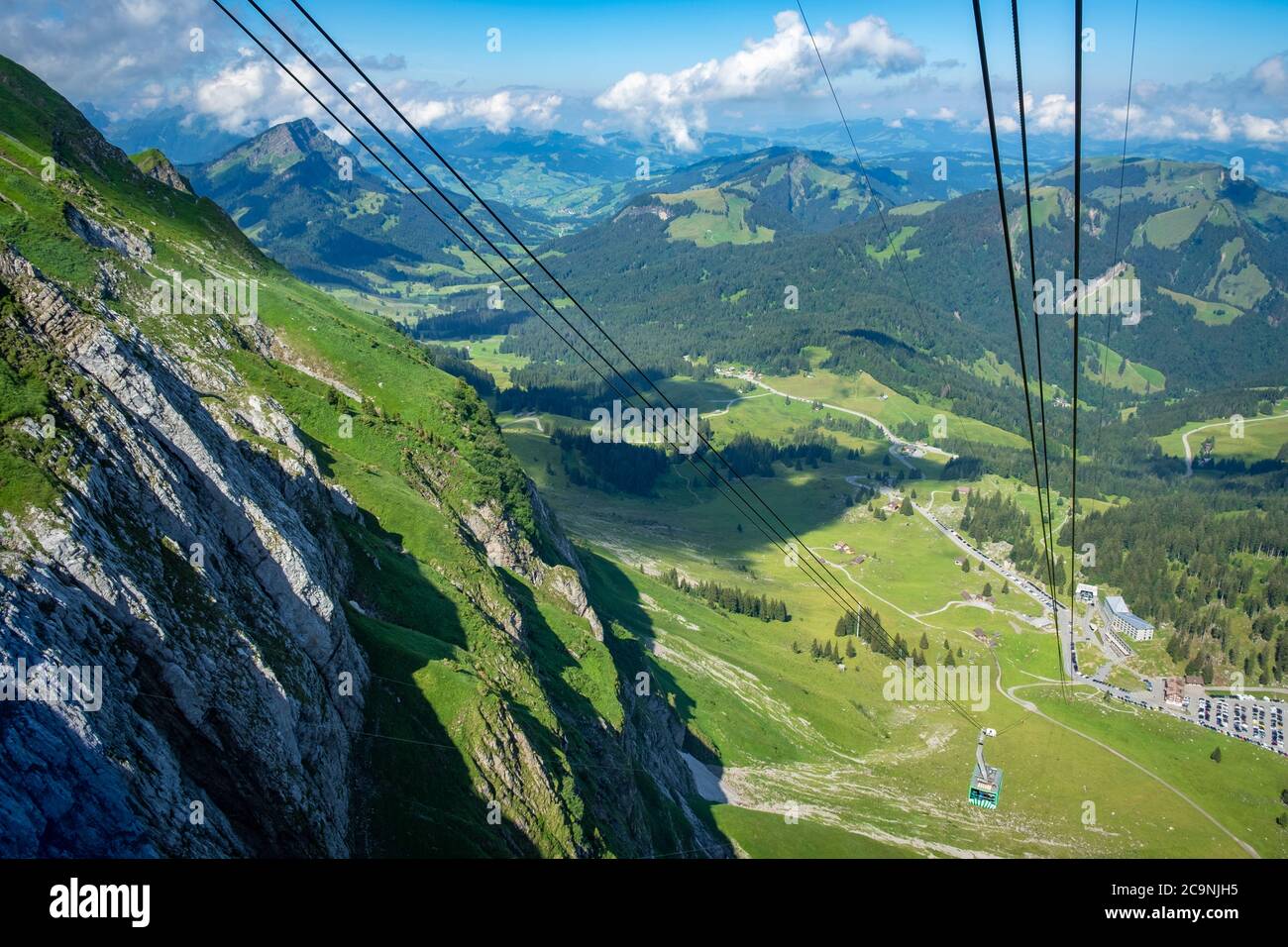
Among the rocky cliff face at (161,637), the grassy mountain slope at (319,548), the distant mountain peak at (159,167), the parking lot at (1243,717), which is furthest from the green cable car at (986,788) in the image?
the distant mountain peak at (159,167)

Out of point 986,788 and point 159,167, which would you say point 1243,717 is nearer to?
point 986,788

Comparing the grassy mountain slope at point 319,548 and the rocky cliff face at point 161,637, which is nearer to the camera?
the rocky cliff face at point 161,637

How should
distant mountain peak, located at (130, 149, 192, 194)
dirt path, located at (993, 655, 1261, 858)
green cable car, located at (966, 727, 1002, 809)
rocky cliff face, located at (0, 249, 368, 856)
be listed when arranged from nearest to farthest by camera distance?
1. rocky cliff face, located at (0, 249, 368, 856)
2. green cable car, located at (966, 727, 1002, 809)
3. distant mountain peak, located at (130, 149, 192, 194)
4. dirt path, located at (993, 655, 1261, 858)

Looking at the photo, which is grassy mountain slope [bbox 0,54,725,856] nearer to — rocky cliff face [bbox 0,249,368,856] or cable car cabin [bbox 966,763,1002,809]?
rocky cliff face [bbox 0,249,368,856]

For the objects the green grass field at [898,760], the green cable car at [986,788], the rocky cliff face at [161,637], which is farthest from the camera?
the green grass field at [898,760]

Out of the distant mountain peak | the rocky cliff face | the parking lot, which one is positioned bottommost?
the parking lot

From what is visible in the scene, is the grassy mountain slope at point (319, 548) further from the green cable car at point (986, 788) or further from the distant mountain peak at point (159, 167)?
the green cable car at point (986, 788)

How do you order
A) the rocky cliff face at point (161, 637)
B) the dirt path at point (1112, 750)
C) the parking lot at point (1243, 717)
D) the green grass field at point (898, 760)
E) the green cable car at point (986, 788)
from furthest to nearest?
the parking lot at point (1243, 717), the dirt path at point (1112, 750), the green grass field at point (898, 760), the green cable car at point (986, 788), the rocky cliff face at point (161, 637)

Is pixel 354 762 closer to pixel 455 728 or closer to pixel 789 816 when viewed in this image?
pixel 455 728

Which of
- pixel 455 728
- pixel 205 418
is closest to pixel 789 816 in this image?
pixel 455 728

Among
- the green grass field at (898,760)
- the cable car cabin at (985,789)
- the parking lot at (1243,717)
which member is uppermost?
the cable car cabin at (985,789)

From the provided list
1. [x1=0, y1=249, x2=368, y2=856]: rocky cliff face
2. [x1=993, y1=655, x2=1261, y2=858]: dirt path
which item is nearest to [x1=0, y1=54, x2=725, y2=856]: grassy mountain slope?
[x1=0, y1=249, x2=368, y2=856]: rocky cliff face
